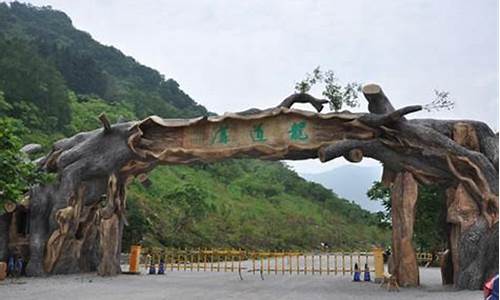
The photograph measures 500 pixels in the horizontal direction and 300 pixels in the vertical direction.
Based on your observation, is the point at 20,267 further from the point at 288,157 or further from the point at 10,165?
the point at 288,157

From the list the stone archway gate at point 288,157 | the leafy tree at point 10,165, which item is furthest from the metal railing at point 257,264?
the leafy tree at point 10,165

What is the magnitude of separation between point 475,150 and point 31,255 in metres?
8.74

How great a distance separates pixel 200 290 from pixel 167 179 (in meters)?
22.3

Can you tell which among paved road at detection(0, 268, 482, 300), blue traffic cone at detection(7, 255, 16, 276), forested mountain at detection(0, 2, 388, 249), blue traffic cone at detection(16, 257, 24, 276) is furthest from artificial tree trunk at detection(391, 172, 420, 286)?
forested mountain at detection(0, 2, 388, 249)

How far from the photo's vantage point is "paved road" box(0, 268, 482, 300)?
7797 mm

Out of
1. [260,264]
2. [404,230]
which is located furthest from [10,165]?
[260,264]

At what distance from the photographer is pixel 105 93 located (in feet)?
131

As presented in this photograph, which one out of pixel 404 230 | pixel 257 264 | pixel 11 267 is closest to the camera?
pixel 404 230

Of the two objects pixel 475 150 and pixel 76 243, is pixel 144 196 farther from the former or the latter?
pixel 475 150

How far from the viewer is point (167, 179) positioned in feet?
101

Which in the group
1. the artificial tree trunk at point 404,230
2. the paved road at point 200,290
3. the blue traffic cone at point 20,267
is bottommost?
the paved road at point 200,290

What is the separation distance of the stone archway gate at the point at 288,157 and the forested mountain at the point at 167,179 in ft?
13.6

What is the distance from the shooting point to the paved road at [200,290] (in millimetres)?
7797

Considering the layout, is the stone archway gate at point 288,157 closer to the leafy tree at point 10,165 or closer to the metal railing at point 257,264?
the metal railing at point 257,264
